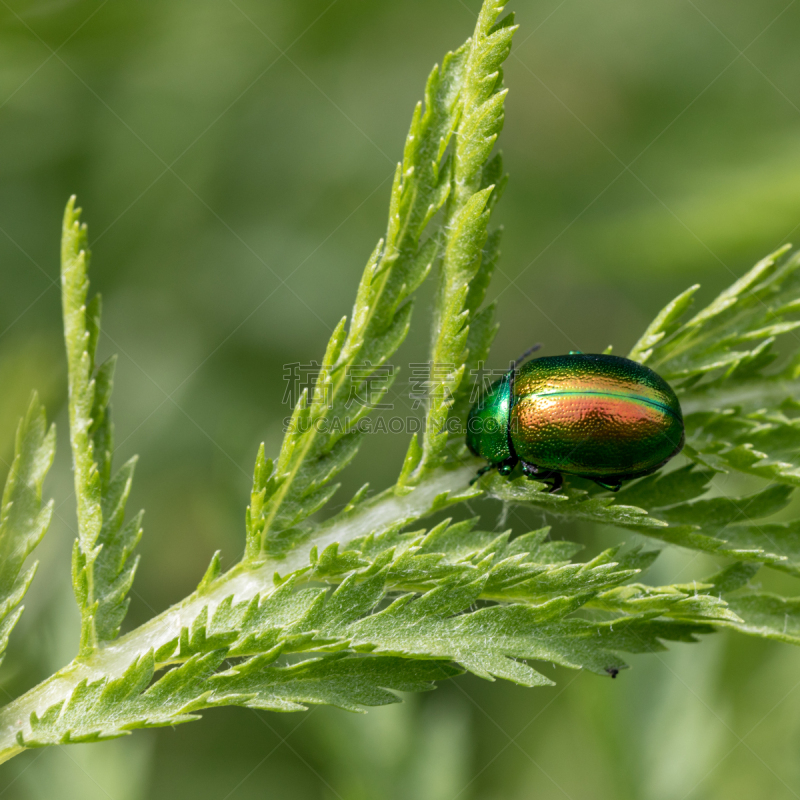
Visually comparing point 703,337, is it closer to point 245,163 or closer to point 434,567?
point 434,567

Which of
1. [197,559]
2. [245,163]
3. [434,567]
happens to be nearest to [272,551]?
[434,567]

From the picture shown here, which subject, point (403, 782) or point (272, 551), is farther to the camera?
point (403, 782)

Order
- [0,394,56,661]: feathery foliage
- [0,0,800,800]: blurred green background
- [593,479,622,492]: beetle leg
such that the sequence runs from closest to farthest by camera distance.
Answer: [0,394,56,661]: feathery foliage → [593,479,622,492]: beetle leg → [0,0,800,800]: blurred green background

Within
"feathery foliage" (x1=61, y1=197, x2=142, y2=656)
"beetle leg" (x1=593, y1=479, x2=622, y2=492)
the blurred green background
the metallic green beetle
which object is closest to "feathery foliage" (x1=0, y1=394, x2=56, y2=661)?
"feathery foliage" (x1=61, y1=197, x2=142, y2=656)

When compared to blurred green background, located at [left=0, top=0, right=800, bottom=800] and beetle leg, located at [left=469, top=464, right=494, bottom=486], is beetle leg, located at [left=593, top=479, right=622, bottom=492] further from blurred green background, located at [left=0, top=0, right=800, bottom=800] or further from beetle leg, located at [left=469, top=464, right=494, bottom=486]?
blurred green background, located at [left=0, top=0, right=800, bottom=800]

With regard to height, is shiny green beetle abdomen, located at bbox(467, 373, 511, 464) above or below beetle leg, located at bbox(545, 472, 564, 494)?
above

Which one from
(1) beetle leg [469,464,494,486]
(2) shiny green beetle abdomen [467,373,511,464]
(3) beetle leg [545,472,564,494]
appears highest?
(2) shiny green beetle abdomen [467,373,511,464]

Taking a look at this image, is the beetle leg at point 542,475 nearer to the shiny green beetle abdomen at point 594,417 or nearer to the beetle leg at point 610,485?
the shiny green beetle abdomen at point 594,417
